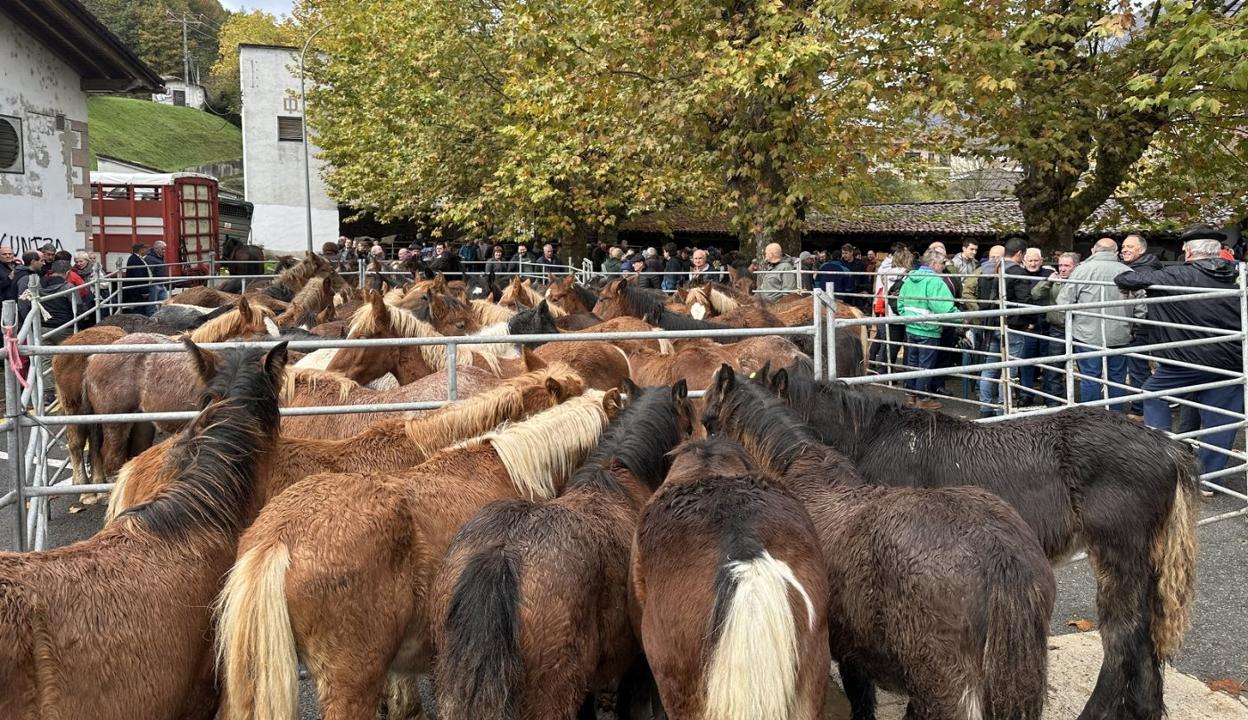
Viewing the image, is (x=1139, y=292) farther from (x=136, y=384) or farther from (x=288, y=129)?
(x=288, y=129)

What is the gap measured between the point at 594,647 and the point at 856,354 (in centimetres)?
639

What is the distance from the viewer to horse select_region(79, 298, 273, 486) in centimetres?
757

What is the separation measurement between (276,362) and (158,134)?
5549cm

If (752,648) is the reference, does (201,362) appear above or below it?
above

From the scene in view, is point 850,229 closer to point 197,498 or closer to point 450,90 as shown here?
point 450,90

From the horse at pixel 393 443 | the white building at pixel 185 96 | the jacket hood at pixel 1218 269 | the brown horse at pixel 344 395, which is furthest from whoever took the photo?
the white building at pixel 185 96

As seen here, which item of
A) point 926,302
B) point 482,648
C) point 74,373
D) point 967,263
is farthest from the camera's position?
point 967,263

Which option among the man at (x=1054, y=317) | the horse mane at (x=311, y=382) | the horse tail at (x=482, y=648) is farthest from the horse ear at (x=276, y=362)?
the man at (x=1054, y=317)

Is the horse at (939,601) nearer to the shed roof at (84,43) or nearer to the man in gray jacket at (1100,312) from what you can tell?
the man in gray jacket at (1100,312)

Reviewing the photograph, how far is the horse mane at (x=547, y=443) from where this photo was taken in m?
4.21

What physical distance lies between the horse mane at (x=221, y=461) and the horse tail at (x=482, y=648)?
42.8 inches

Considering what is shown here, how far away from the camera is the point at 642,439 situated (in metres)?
4.28

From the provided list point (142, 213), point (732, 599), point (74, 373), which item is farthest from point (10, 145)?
point (732, 599)

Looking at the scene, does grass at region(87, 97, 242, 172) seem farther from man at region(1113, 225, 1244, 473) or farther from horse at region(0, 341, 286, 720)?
horse at region(0, 341, 286, 720)
